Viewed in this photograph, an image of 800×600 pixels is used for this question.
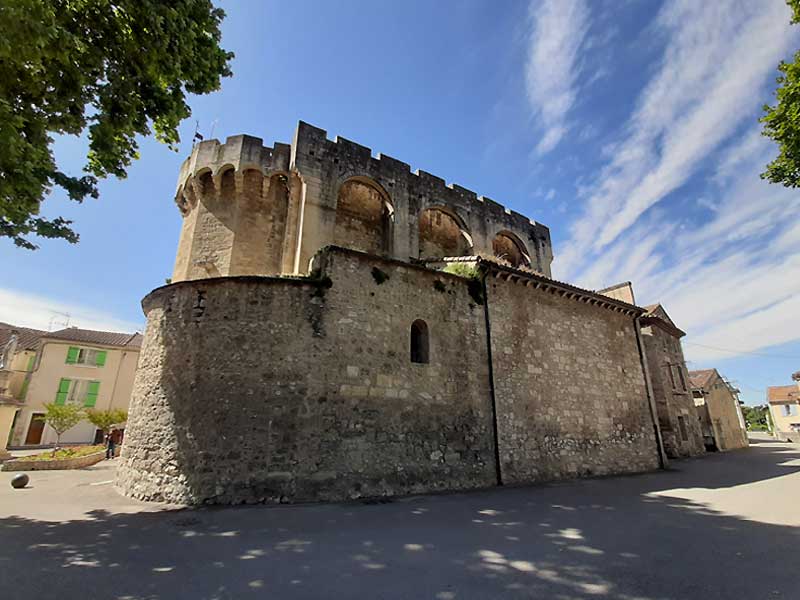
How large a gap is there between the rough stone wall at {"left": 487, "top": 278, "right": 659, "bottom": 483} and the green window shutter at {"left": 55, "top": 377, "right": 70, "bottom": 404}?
27.7 m

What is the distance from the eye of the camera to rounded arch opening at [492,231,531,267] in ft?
59.2

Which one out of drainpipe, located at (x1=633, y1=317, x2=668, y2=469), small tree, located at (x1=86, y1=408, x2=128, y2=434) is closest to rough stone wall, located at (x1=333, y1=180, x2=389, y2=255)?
drainpipe, located at (x1=633, y1=317, x2=668, y2=469)

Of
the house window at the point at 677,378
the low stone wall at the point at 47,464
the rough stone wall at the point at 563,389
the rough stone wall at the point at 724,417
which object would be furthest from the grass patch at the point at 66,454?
the rough stone wall at the point at 724,417

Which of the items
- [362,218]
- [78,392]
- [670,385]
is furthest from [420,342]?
[78,392]

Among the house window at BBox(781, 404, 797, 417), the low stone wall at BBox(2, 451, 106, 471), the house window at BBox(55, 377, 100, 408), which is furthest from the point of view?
the house window at BBox(781, 404, 797, 417)

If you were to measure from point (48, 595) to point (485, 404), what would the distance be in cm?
891

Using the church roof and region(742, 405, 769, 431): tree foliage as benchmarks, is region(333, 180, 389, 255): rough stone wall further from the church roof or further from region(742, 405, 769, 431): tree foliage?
region(742, 405, 769, 431): tree foliage

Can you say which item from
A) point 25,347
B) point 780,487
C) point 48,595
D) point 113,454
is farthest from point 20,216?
point 25,347

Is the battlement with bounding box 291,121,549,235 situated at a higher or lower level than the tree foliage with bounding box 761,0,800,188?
higher

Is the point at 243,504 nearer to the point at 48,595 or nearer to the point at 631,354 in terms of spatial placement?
the point at 48,595

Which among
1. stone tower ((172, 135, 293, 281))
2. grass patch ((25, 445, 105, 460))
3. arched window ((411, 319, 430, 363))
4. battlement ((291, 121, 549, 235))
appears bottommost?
grass patch ((25, 445, 105, 460))

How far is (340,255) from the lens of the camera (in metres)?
9.38

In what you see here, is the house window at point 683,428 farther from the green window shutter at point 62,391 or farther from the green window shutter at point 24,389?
the green window shutter at point 24,389

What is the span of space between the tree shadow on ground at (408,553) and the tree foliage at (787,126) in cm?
867
